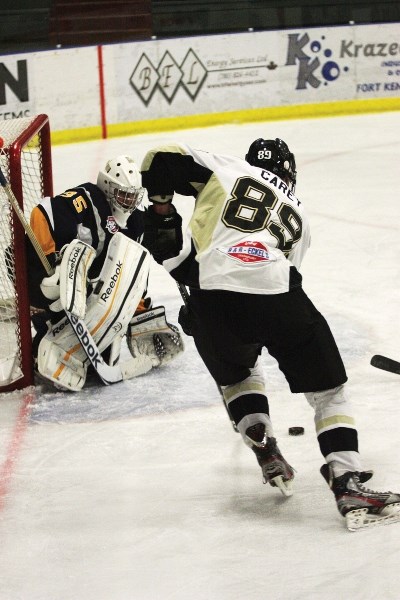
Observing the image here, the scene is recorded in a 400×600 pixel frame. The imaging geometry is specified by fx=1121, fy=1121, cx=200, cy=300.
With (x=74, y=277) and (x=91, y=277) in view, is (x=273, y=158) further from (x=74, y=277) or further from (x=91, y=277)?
(x=91, y=277)

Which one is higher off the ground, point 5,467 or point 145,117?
point 5,467

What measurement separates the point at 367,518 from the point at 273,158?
946mm

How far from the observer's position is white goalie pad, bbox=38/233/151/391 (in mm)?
3791

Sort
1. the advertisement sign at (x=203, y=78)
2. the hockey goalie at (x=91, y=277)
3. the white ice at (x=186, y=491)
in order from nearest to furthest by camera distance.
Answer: the white ice at (x=186, y=491) < the hockey goalie at (x=91, y=277) < the advertisement sign at (x=203, y=78)

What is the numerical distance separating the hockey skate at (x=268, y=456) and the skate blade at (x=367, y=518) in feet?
0.75

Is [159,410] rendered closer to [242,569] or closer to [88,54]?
[242,569]

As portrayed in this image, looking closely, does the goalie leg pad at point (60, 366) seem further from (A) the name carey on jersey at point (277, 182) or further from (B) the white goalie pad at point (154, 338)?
(A) the name carey on jersey at point (277, 182)

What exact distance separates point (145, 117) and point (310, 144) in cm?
134

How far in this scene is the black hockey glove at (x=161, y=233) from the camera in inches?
A: 119

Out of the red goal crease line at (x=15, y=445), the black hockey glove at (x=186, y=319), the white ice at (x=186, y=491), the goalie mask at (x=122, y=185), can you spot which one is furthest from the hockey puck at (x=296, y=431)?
the goalie mask at (x=122, y=185)

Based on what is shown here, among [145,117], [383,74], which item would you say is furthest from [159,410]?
[383,74]

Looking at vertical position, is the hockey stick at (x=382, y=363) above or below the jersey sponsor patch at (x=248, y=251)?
below

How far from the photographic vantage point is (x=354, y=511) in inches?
107

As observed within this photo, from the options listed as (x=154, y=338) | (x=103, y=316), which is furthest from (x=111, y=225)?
(x=154, y=338)
